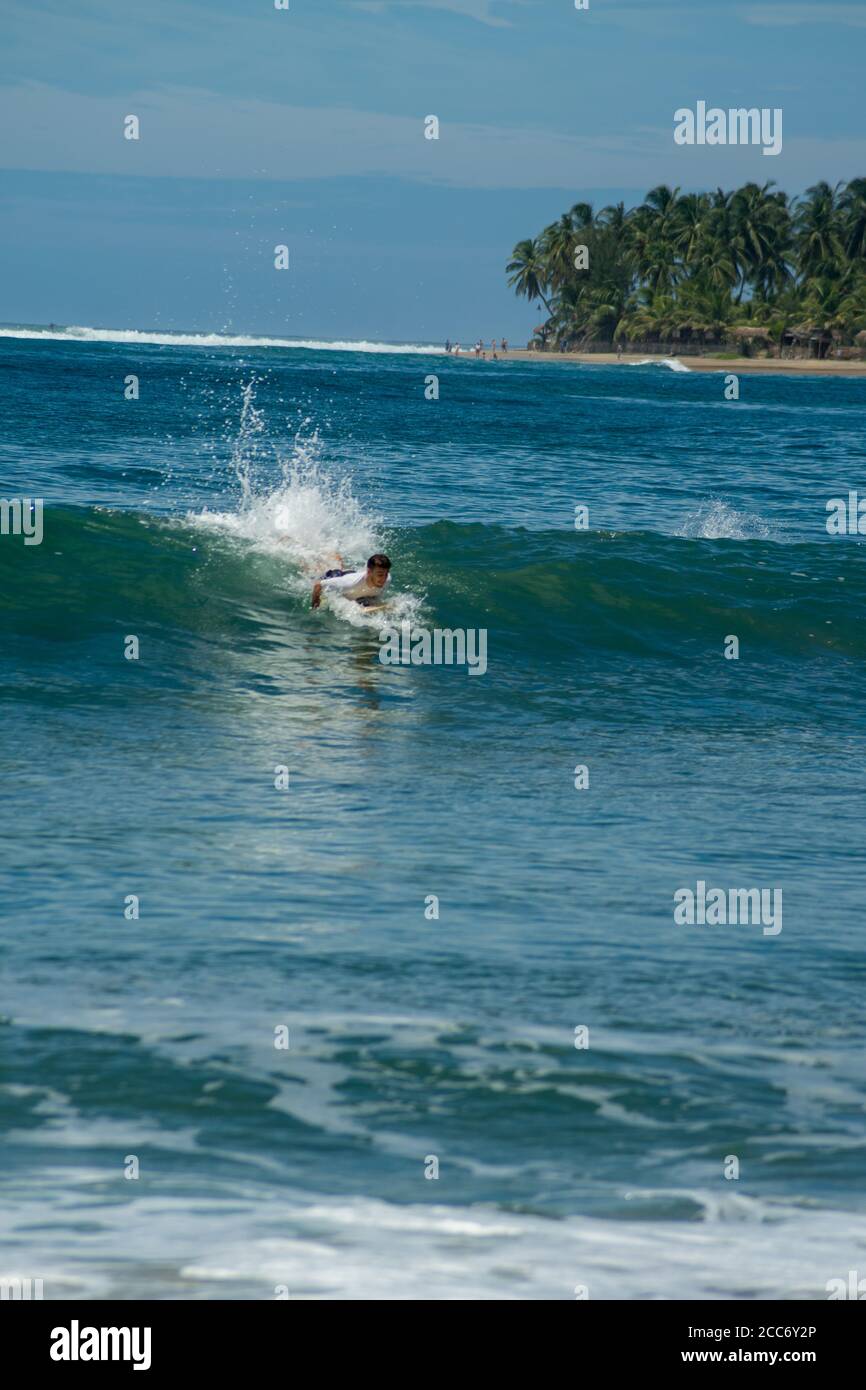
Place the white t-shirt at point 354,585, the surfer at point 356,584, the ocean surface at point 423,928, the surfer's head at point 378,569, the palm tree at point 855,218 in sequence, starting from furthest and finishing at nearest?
the palm tree at point 855,218 < the white t-shirt at point 354,585 < the surfer at point 356,584 < the surfer's head at point 378,569 < the ocean surface at point 423,928

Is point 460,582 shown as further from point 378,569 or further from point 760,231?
point 760,231

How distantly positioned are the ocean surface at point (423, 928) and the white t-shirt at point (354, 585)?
0.44 metres

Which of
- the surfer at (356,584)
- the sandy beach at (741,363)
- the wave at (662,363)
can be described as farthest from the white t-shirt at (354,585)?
the wave at (662,363)

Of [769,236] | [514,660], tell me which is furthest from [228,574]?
[769,236]

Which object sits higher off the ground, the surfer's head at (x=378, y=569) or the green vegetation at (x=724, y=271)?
the green vegetation at (x=724, y=271)

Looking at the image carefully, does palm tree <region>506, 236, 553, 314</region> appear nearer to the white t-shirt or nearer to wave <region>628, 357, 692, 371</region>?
wave <region>628, 357, 692, 371</region>

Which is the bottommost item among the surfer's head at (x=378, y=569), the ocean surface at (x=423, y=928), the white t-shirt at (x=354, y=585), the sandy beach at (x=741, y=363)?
the ocean surface at (x=423, y=928)

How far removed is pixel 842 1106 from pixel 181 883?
3.58 metres

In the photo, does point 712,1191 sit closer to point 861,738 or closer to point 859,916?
point 859,916

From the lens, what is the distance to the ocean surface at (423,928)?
4566 millimetres

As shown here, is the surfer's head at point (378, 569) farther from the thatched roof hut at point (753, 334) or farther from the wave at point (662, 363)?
the thatched roof hut at point (753, 334)

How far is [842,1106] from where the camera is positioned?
212 inches

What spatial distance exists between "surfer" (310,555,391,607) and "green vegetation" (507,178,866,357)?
11992 centimetres
